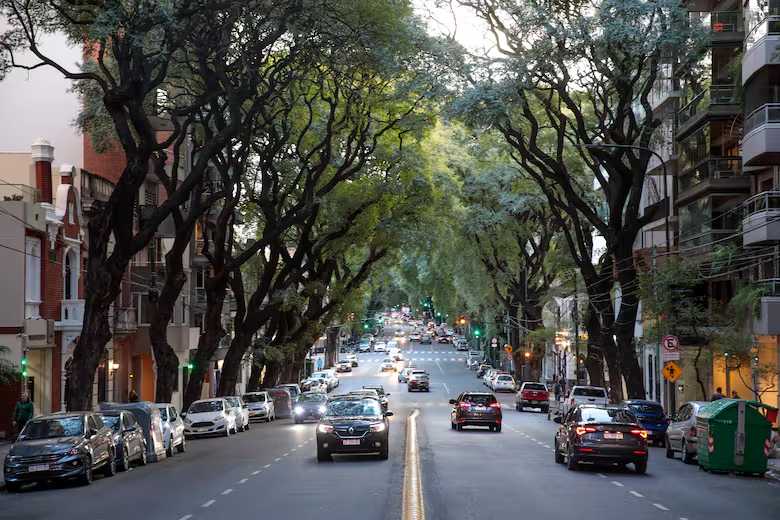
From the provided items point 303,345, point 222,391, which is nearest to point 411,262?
point 303,345

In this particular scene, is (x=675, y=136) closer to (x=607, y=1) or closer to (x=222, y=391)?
(x=607, y=1)

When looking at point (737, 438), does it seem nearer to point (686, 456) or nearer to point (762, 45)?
point (686, 456)

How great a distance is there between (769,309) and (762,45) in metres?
8.57

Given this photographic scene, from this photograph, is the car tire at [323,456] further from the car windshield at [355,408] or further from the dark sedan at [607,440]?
the dark sedan at [607,440]

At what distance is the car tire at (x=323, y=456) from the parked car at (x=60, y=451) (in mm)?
4950

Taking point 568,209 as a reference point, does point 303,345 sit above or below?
below

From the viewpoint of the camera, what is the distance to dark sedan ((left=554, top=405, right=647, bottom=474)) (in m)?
26.8

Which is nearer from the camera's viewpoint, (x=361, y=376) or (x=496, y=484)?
(x=496, y=484)

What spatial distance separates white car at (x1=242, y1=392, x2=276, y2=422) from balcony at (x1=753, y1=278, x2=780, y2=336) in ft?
88.0

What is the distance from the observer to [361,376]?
117500 millimetres

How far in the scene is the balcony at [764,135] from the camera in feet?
127

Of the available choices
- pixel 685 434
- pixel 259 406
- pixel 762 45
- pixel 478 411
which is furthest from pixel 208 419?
pixel 762 45

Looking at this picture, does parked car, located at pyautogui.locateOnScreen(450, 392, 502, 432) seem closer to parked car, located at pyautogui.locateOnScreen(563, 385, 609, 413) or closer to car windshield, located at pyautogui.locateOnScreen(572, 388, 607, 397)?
parked car, located at pyautogui.locateOnScreen(563, 385, 609, 413)

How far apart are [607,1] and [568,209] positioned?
10130 millimetres
